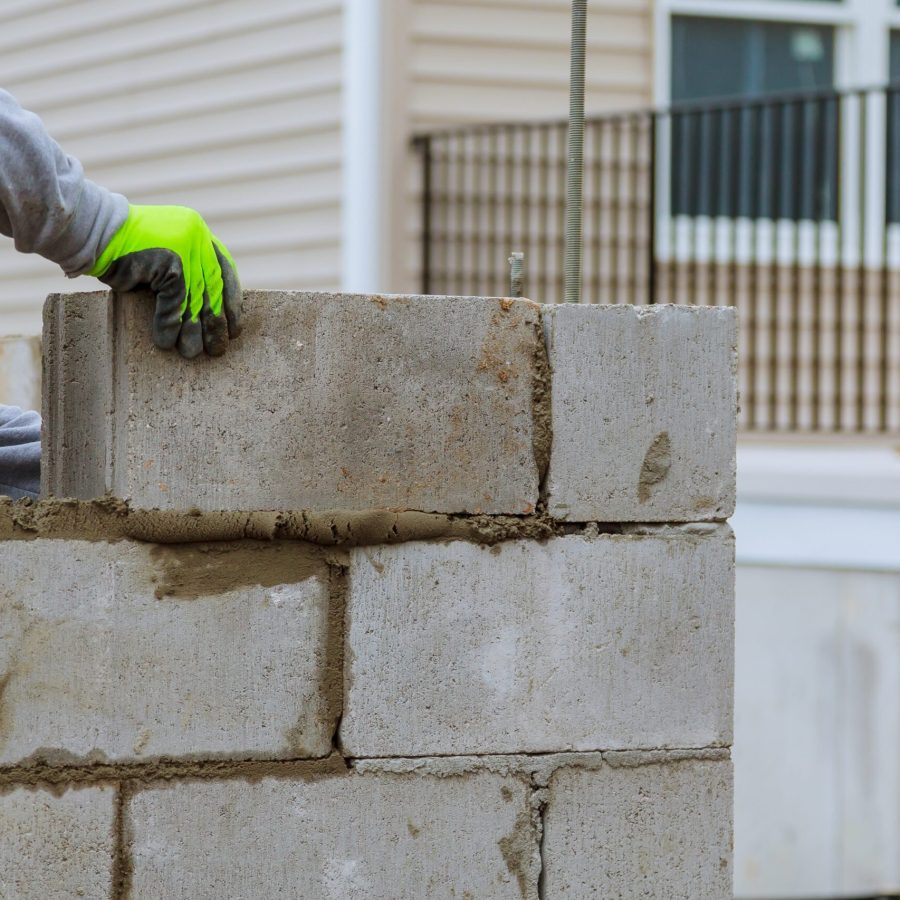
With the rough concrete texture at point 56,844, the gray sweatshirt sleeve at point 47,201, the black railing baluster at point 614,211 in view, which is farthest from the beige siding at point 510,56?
the rough concrete texture at point 56,844

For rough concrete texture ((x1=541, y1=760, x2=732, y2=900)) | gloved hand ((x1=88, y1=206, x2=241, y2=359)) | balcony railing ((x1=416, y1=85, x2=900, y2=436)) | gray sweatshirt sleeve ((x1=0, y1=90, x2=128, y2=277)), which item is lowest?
rough concrete texture ((x1=541, y1=760, x2=732, y2=900))

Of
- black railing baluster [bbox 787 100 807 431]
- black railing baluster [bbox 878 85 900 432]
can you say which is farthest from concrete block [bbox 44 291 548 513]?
black railing baluster [bbox 878 85 900 432]

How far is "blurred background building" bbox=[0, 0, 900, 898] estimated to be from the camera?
657 centimetres

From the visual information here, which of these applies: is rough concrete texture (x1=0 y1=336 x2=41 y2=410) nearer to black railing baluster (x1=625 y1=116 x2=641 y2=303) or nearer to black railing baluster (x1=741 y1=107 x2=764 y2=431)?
black railing baluster (x1=625 y1=116 x2=641 y2=303)

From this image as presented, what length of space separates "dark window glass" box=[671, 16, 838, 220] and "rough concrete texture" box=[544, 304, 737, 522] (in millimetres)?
4047

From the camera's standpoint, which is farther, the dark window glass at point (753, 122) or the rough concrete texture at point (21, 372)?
the dark window glass at point (753, 122)

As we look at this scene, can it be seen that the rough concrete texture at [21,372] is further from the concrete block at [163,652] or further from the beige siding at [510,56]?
the beige siding at [510,56]

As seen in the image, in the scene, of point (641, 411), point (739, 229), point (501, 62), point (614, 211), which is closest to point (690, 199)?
point (739, 229)

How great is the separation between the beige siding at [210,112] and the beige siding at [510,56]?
1.54ft

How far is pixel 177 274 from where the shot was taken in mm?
2527

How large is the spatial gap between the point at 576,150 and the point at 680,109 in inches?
152

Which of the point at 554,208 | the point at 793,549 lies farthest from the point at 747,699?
the point at 554,208

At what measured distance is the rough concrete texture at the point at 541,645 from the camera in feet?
8.98

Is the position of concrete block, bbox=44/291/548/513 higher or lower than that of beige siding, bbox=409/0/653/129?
lower
